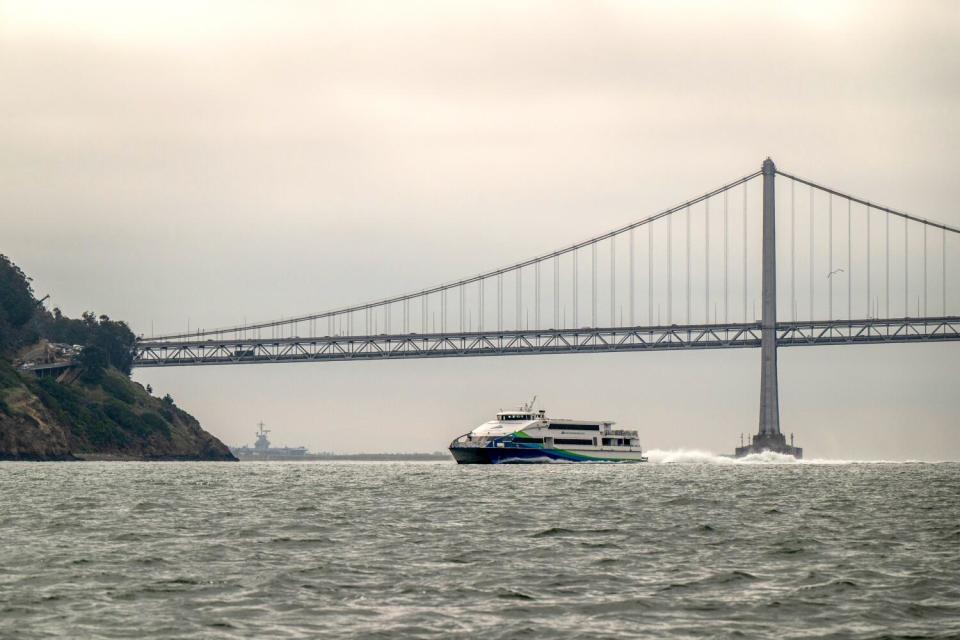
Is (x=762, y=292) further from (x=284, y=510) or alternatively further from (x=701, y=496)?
(x=284, y=510)

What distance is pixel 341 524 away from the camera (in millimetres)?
44219

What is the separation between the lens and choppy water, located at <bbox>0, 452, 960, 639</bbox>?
25.2 metres

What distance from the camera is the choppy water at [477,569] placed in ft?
82.8

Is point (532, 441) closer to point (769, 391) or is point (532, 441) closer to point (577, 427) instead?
point (577, 427)

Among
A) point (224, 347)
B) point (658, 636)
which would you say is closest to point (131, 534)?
point (658, 636)

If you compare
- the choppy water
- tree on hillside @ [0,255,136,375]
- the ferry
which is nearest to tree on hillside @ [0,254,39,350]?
tree on hillside @ [0,255,136,375]

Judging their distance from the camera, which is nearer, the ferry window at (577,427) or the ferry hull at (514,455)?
the ferry hull at (514,455)

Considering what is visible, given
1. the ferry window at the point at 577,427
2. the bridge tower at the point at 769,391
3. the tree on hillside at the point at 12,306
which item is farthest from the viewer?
the tree on hillside at the point at 12,306

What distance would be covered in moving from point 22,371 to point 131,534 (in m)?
139

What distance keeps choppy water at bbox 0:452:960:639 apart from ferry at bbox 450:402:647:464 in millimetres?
65125

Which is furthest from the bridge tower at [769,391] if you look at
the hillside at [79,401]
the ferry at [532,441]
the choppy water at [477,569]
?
the choppy water at [477,569]

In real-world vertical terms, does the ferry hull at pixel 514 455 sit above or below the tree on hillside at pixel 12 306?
below

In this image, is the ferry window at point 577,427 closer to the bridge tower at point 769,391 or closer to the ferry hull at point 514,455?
the ferry hull at point 514,455

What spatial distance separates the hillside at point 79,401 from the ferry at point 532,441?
168ft
